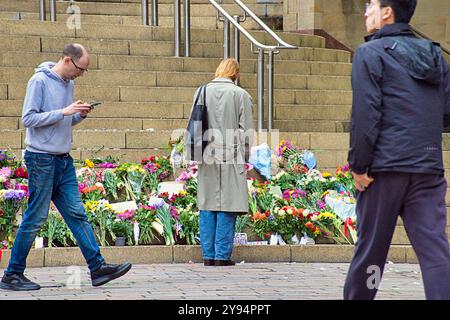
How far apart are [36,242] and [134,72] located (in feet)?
14.8

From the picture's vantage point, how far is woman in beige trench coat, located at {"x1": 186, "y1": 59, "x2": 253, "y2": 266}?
908 centimetres

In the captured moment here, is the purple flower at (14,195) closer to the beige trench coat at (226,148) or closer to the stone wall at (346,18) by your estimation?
Answer: the beige trench coat at (226,148)

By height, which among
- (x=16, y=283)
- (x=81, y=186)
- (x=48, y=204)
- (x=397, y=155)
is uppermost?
(x=397, y=155)

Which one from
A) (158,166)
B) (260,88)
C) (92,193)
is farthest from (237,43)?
(92,193)

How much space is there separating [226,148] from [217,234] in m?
0.72

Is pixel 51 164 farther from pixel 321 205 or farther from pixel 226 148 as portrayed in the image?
pixel 321 205

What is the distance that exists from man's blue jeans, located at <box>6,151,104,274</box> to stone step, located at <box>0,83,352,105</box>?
189 inches

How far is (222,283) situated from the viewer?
26.1 feet

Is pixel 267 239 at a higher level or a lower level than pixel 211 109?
lower

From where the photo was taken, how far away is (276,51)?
12.5 m

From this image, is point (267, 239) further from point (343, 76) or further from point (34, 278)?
point (343, 76)

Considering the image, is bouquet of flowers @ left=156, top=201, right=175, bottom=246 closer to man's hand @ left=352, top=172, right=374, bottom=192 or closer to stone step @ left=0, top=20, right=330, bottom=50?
man's hand @ left=352, top=172, right=374, bottom=192

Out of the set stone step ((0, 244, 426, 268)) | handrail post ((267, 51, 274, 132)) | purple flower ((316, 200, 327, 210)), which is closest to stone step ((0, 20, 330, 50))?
handrail post ((267, 51, 274, 132))
